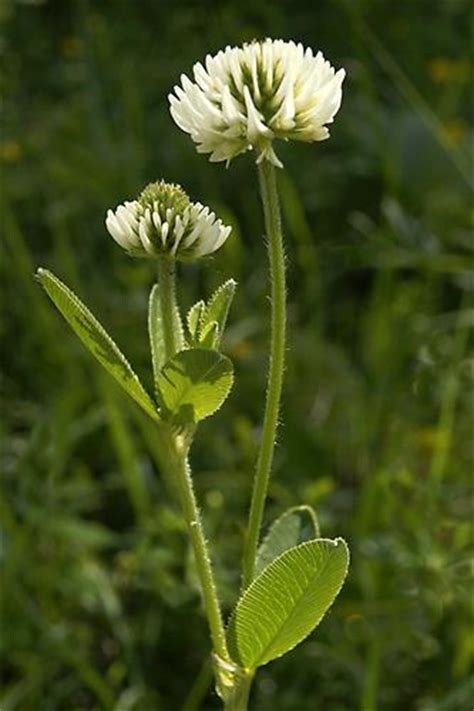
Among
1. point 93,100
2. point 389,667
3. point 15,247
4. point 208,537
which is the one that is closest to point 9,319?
point 15,247

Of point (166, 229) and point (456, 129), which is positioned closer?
point (166, 229)

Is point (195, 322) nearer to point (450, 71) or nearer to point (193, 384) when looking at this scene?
point (193, 384)

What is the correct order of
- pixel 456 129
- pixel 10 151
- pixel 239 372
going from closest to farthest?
pixel 239 372 → pixel 10 151 → pixel 456 129

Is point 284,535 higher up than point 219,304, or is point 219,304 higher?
point 219,304

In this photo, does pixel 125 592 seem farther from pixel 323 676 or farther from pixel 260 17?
pixel 260 17

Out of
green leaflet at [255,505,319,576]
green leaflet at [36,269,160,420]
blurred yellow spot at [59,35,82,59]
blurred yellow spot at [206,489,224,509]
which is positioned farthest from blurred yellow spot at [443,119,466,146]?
green leaflet at [36,269,160,420]

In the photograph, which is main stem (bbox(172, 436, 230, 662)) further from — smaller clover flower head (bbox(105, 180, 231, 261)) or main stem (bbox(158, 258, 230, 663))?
smaller clover flower head (bbox(105, 180, 231, 261))

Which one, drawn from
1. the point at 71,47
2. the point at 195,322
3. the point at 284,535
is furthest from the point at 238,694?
the point at 71,47
